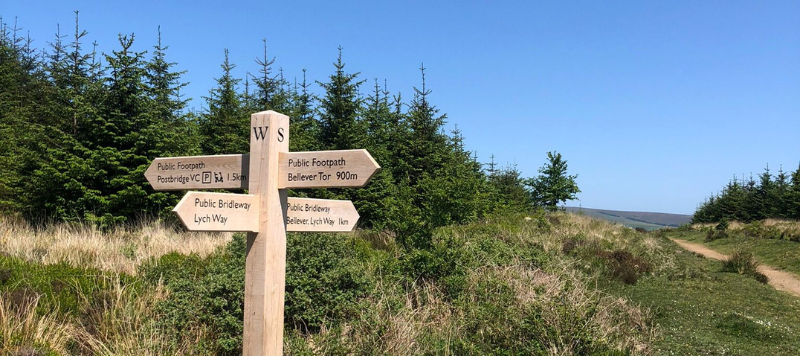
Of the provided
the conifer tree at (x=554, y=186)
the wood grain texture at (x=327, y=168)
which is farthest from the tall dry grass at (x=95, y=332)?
the conifer tree at (x=554, y=186)

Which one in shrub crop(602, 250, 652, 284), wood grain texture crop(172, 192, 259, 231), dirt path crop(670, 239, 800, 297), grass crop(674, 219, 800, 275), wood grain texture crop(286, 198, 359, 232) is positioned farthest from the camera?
grass crop(674, 219, 800, 275)

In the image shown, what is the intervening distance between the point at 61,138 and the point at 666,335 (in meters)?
13.7

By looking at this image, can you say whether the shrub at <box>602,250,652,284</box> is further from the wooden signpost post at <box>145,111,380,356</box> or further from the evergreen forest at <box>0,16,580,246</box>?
the wooden signpost post at <box>145,111,380,356</box>

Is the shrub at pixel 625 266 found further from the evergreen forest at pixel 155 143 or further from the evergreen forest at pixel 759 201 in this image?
the evergreen forest at pixel 759 201

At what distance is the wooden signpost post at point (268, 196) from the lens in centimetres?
345

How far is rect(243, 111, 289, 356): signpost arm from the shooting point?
3.50m

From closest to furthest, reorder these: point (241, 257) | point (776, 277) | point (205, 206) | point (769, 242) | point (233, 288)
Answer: point (205, 206), point (233, 288), point (241, 257), point (776, 277), point (769, 242)

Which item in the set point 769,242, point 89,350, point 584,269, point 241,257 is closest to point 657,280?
point 584,269

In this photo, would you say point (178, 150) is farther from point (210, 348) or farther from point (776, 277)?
point (776, 277)

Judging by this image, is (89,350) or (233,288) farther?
(233,288)

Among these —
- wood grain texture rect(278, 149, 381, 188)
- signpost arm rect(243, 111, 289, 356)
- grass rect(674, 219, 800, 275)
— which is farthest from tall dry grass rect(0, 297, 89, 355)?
grass rect(674, 219, 800, 275)

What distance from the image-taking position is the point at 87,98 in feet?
42.4

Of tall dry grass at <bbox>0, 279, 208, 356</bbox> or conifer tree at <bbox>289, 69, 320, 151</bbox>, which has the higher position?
conifer tree at <bbox>289, 69, 320, 151</bbox>

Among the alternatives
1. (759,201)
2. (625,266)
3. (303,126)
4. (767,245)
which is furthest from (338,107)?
(759,201)
